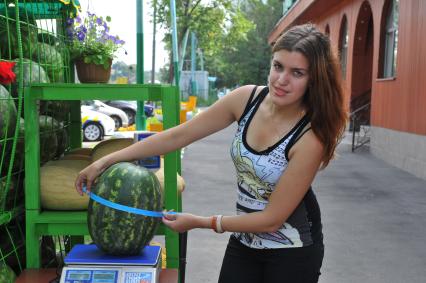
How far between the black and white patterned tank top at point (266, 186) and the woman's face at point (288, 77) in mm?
138


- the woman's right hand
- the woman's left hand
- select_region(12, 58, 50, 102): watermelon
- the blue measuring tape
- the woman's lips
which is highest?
select_region(12, 58, 50, 102): watermelon

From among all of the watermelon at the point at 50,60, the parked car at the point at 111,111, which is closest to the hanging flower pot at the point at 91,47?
the watermelon at the point at 50,60

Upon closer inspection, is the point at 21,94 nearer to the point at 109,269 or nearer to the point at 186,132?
the point at 186,132

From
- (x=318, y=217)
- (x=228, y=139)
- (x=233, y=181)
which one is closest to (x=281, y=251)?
(x=318, y=217)

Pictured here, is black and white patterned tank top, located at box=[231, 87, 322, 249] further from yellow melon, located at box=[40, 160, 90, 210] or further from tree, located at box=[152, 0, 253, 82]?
tree, located at box=[152, 0, 253, 82]

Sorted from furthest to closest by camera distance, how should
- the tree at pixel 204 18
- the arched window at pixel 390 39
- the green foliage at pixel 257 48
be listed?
the green foliage at pixel 257 48 < the tree at pixel 204 18 < the arched window at pixel 390 39

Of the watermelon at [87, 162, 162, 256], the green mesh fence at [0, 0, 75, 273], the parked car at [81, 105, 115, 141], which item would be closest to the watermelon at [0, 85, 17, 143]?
the green mesh fence at [0, 0, 75, 273]

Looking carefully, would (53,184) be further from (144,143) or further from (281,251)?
(281,251)

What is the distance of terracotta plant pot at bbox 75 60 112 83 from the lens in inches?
143

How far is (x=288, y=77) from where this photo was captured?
236 centimetres

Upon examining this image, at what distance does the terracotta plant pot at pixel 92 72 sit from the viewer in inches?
143

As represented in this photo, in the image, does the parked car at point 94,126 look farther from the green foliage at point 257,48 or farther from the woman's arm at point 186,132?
the green foliage at point 257,48

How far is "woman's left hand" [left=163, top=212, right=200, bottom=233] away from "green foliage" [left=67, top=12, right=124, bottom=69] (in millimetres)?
1510

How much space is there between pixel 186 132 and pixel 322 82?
690 millimetres
